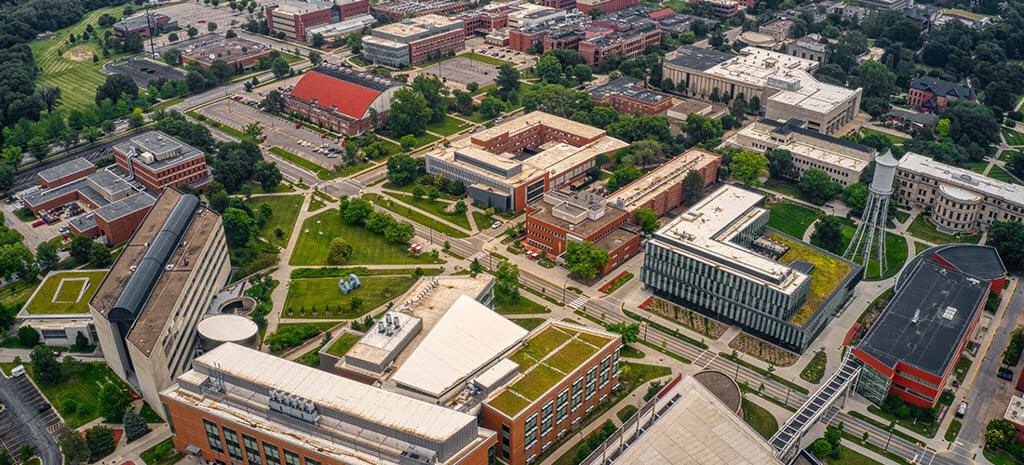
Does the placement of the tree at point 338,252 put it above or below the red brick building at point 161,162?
below

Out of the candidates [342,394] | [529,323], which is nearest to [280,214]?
[529,323]

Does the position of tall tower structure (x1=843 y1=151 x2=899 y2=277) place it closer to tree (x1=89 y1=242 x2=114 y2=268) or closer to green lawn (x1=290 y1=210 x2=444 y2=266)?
green lawn (x1=290 y1=210 x2=444 y2=266)

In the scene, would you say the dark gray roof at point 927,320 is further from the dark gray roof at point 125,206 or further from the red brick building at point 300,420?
the dark gray roof at point 125,206

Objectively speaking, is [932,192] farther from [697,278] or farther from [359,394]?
[359,394]

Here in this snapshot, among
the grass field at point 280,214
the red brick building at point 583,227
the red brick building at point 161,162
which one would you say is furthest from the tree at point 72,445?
the red brick building at point 583,227

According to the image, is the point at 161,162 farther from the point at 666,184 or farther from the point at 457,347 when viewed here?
the point at 666,184
